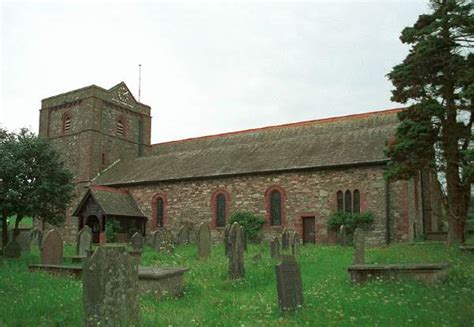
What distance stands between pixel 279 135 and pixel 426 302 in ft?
76.9

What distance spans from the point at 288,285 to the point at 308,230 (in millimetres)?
16866

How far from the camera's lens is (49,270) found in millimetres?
12523

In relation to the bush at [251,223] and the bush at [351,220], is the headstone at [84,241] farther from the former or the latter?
the bush at [351,220]

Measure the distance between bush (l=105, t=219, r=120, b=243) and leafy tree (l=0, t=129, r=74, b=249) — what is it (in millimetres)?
6562

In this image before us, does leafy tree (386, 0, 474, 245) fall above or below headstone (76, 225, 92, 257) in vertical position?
above

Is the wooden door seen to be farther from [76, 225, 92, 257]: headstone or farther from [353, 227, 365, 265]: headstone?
[76, 225, 92, 257]: headstone

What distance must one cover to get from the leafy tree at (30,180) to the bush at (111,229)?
6.56 metres

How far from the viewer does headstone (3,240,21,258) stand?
55.4 ft

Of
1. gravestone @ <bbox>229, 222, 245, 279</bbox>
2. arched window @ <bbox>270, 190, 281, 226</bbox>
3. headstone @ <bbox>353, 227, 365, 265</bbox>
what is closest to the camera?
gravestone @ <bbox>229, 222, 245, 279</bbox>

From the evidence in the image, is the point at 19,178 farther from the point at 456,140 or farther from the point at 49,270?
the point at 456,140

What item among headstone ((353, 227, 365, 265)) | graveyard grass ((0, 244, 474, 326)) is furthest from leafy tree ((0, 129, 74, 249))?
headstone ((353, 227, 365, 265))

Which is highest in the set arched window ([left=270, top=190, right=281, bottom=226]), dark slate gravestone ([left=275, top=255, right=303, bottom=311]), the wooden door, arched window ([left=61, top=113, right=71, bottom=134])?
arched window ([left=61, top=113, right=71, bottom=134])

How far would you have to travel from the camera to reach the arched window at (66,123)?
116ft

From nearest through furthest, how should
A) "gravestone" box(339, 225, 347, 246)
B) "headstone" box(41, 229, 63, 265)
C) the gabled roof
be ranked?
"headstone" box(41, 229, 63, 265) < "gravestone" box(339, 225, 347, 246) < the gabled roof
